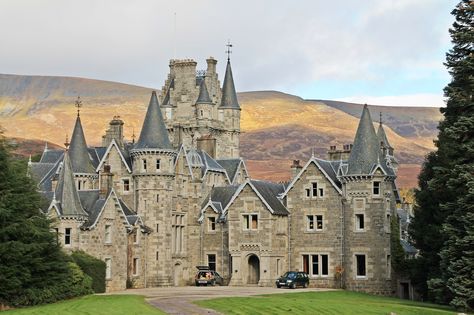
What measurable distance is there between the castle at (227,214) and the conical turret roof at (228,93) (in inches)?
842

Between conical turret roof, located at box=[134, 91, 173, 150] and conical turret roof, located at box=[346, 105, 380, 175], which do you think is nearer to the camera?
conical turret roof, located at box=[346, 105, 380, 175]

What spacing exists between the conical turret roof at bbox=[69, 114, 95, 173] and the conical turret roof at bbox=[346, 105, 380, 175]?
66.2 feet

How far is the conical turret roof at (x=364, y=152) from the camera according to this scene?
72438 mm

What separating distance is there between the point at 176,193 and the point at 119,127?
7.72 metres

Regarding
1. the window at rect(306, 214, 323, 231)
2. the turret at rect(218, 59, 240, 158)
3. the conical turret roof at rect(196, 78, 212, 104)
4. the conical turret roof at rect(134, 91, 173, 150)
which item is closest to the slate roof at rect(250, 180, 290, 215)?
the window at rect(306, 214, 323, 231)

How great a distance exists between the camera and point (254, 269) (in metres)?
76.3

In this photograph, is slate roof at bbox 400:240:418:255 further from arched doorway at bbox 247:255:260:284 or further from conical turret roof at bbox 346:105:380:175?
arched doorway at bbox 247:255:260:284

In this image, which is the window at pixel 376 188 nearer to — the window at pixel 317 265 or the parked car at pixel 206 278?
the window at pixel 317 265

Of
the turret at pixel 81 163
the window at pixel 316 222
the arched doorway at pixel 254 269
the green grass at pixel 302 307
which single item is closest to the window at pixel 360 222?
the window at pixel 316 222

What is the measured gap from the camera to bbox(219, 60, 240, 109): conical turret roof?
10150 cm

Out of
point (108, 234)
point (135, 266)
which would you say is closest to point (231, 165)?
point (135, 266)

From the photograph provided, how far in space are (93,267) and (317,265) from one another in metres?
18.8

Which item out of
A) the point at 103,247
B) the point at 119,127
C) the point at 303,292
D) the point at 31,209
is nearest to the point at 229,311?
the point at 31,209

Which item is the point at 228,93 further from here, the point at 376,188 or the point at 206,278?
the point at 376,188
